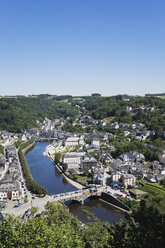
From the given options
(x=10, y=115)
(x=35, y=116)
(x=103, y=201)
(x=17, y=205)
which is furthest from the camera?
(x=35, y=116)

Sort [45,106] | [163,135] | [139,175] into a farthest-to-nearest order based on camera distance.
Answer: [45,106] → [163,135] → [139,175]

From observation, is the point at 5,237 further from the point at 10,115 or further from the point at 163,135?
the point at 10,115

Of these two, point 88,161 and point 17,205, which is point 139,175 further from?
point 17,205

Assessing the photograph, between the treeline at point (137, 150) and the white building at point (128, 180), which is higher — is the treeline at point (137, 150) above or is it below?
above

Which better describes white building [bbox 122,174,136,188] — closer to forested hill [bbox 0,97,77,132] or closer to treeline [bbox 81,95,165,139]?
treeline [bbox 81,95,165,139]

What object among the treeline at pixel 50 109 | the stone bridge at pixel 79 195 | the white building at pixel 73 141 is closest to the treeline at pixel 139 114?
the white building at pixel 73 141

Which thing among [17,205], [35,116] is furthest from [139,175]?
[35,116]

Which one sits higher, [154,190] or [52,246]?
[52,246]

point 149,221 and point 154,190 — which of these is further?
point 154,190

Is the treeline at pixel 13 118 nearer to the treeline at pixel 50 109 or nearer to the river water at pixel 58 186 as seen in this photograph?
the treeline at pixel 50 109
